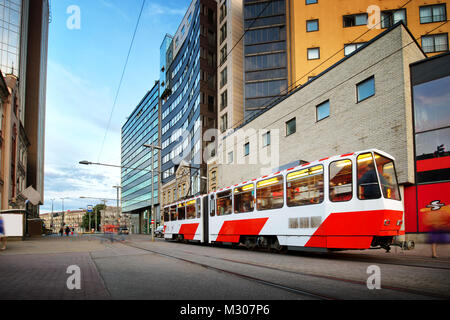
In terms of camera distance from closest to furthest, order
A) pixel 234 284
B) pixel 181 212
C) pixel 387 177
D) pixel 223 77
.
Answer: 1. pixel 234 284
2. pixel 387 177
3. pixel 181 212
4. pixel 223 77

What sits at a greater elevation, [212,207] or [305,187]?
[305,187]

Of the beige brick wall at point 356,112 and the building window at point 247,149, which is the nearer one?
the beige brick wall at point 356,112

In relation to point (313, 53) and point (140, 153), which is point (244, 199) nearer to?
point (313, 53)

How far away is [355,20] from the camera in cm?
3309

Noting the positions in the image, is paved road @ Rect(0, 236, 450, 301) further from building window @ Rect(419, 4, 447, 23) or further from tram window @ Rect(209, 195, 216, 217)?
building window @ Rect(419, 4, 447, 23)

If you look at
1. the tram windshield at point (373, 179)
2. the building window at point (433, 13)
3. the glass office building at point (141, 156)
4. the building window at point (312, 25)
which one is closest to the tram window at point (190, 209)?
the tram windshield at point (373, 179)

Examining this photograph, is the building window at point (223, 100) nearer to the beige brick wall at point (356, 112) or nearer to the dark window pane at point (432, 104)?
the beige brick wall at point (356, 112)

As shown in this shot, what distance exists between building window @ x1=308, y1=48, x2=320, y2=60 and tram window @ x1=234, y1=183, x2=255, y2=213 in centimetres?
2300

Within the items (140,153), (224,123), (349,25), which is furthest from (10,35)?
(349,25)

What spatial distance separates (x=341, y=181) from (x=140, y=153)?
76.7 meters

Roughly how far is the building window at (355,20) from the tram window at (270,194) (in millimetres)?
25875

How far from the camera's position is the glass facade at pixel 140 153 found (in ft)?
240

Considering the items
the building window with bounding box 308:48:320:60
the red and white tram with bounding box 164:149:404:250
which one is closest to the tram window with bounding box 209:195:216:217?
the red and white tram with bounding box 164:149:404:250
